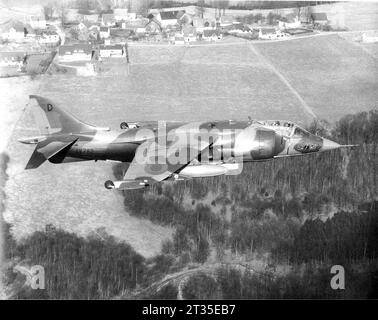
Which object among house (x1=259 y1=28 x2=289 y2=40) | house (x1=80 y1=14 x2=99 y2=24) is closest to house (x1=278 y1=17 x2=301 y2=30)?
house (x1=259 y1=28 x2=289 y2=40)

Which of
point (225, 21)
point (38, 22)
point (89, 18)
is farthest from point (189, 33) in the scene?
point (38, 22)

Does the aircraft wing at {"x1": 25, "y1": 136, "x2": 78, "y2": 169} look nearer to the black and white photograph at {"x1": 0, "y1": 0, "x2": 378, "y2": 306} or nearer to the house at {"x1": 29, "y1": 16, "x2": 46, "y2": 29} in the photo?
the black and white photograph at {"x1": 0, "y1": 0, "x2": 378, "y2": 306}

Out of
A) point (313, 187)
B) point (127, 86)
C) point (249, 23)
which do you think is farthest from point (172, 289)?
point (249, 23)

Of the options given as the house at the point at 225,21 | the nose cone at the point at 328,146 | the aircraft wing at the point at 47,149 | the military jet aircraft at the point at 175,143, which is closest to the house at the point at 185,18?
the house at the point at 225,21

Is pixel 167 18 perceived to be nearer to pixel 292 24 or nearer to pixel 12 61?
pixel 292 24

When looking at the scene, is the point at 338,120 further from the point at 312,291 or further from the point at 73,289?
the point at 73,289
